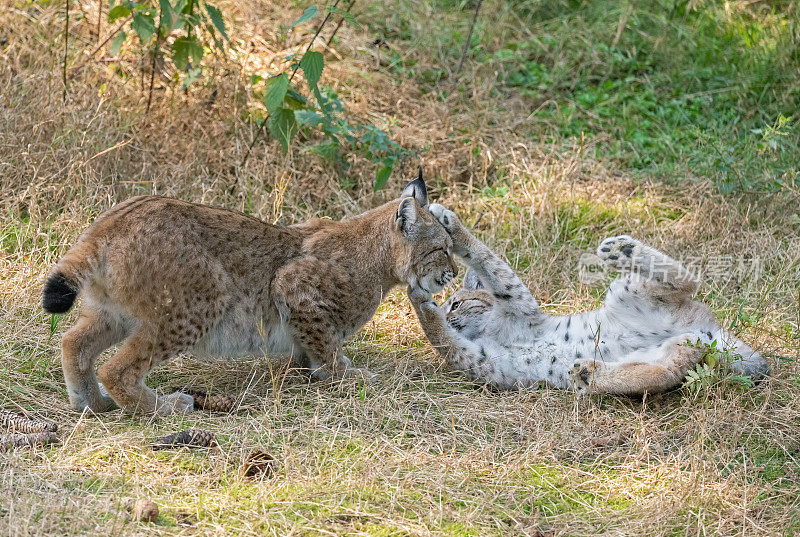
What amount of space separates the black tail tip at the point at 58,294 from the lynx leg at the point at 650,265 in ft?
9.93

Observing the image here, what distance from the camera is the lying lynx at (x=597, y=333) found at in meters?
4.69

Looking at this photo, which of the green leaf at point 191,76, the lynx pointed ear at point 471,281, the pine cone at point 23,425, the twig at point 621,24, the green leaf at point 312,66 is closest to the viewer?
the pine cone at point 23,425

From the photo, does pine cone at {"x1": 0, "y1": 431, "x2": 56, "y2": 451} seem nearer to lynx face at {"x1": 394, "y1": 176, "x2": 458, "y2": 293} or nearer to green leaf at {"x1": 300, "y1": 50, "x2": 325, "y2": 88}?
lynx face at {"x1": 394, "y1": 176, "x2": 458, "y2": 293}

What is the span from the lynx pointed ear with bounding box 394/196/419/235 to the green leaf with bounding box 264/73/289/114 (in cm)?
148

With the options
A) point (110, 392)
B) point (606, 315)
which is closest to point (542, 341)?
point (606, 315)

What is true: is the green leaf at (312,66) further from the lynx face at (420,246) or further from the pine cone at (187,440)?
the pine cone at (187,440)

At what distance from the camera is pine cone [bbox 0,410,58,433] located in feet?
13.1

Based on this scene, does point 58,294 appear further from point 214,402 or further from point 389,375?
point 389,375

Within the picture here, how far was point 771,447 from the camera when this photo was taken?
414 cm

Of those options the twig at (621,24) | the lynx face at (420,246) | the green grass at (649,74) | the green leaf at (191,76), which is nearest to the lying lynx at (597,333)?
the lynx face at (420,246)

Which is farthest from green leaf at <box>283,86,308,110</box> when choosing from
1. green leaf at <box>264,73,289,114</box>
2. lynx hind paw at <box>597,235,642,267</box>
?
lynx hind paw at <box>597,235,642,267</box>

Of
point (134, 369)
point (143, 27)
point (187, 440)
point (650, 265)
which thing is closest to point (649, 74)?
point (650, 265)

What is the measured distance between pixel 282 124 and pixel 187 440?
2.87m

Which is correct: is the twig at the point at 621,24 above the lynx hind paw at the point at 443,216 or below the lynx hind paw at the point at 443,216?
above
